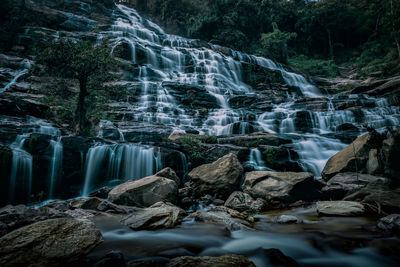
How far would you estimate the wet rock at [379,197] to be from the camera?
4164 mm

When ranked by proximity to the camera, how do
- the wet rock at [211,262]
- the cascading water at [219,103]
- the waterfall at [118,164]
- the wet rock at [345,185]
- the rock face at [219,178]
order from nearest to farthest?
the wet rock at [211,262] → the wet rock at [345,185] → the rock face at [219,178] → the waterfall at [118,164] → the cascading water at [219,103]

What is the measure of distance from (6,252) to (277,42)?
3707 cm

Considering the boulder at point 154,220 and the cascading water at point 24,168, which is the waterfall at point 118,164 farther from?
the boulder at point 154,220

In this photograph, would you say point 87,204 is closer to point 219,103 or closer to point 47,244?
point 47,244

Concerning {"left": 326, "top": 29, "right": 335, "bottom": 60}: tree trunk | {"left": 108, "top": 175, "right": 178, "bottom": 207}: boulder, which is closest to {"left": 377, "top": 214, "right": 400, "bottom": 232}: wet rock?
{"left": 108, "top": 175, "right": 178, "bottom": 207}: boulder

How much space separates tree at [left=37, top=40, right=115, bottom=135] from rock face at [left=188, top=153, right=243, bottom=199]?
293 inches

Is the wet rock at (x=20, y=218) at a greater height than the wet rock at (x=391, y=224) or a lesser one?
greater

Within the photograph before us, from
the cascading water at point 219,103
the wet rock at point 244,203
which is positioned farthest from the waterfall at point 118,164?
the cascading water at point 219,103

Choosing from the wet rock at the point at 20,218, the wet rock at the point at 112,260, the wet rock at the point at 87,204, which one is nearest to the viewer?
the wet rock at the point at 112,260

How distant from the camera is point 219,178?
709cm

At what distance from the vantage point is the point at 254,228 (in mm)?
3984

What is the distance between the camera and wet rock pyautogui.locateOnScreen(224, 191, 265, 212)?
5.41 meters

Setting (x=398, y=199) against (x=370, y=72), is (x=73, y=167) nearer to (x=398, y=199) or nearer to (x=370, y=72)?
(x=398, y=199)

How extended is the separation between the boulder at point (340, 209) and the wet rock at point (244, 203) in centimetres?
146
